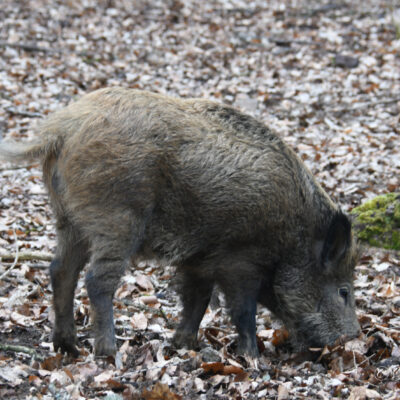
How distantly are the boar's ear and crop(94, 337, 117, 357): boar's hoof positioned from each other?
1.94 metres

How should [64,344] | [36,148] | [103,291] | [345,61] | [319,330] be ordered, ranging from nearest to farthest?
1. [103,291]
2. [36,148]
3. [64,344]
4. [319,330]
5. [345,61]

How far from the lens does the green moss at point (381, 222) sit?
6.86m

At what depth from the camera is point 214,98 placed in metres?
11.8

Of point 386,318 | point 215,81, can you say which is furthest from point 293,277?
point 215,81

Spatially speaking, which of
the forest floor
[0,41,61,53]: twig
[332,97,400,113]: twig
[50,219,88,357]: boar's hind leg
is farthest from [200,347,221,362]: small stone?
[0,41,61,53]: twig

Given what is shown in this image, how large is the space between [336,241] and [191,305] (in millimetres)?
1378

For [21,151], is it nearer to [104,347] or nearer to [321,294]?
[104,347]

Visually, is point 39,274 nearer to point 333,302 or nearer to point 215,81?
point 333,302

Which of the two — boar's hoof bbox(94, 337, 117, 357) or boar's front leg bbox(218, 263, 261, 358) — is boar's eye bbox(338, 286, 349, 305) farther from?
boar's hoof bbox(94, 337, 117, 357)

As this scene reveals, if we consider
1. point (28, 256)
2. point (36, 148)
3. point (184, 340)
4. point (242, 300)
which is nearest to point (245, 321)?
point (242, 300)

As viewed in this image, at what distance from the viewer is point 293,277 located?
5.27 m

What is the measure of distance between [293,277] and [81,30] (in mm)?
10526

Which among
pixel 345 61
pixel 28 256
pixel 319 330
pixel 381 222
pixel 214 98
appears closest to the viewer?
pixel 319 330

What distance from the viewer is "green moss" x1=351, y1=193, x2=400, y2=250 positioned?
6.86 meters
